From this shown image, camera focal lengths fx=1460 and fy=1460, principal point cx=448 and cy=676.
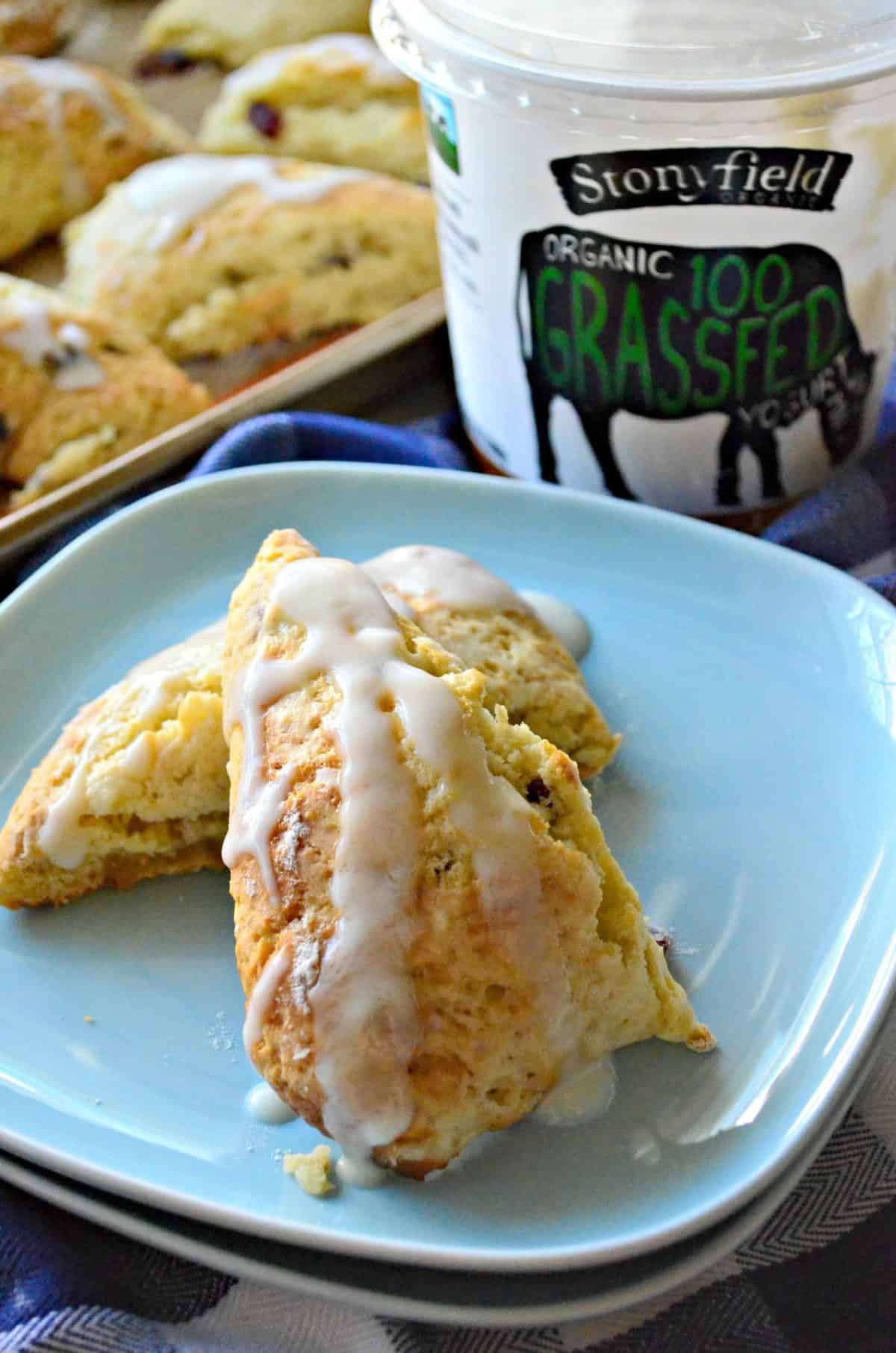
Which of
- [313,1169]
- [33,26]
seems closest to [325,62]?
[33,26]

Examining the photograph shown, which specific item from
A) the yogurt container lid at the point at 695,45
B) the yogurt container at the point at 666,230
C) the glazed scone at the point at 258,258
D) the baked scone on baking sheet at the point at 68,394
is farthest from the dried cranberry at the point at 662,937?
the glazed scone at the point at 258,258

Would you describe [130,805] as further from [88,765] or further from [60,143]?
[60,143]

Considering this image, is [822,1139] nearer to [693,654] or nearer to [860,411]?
[693,654]

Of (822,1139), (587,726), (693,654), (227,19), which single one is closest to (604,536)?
(693,654)

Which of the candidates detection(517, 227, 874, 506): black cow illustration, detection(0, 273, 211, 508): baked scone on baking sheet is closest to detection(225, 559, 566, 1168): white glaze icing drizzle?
detection(517, 227, 874, 506): black cow illustration

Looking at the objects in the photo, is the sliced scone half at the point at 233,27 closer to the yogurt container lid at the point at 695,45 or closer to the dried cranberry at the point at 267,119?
the dried cranberry at the point at 267,119

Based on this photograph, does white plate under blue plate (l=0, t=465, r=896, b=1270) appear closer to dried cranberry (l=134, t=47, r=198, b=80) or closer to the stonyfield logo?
the stonyfield logo
